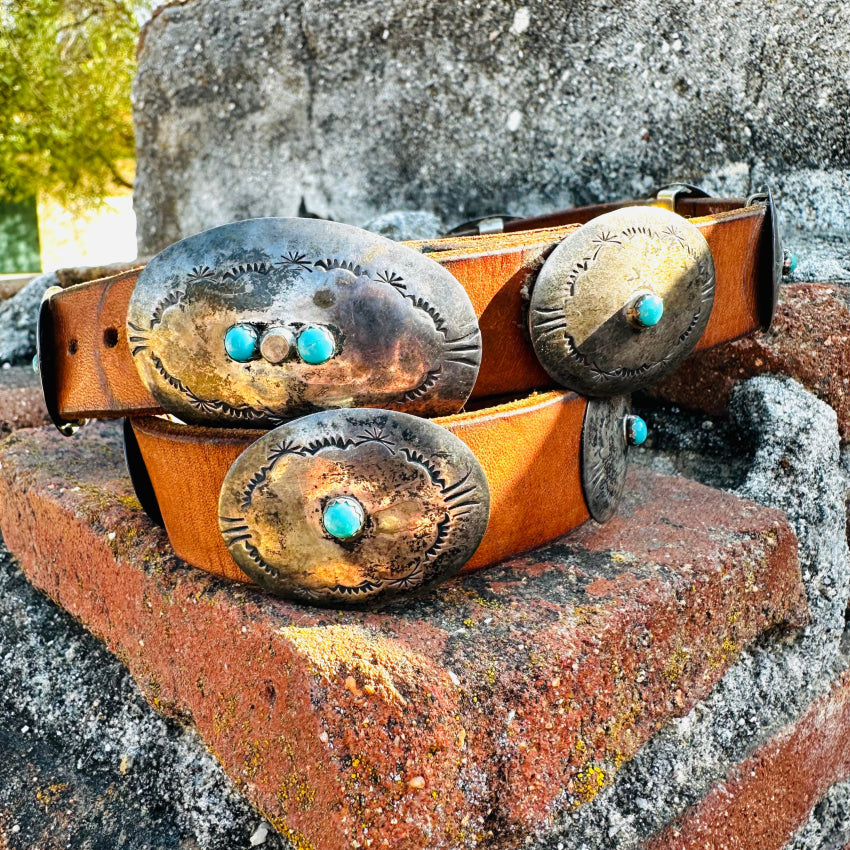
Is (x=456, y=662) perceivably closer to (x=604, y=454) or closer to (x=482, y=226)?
(x=604, y=454)

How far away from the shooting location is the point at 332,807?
2.08ft

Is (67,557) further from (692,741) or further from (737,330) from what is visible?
(737,330)

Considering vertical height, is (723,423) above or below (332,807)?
above

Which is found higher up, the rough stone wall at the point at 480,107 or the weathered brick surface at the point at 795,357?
the rough stone wall at the point at 480,107

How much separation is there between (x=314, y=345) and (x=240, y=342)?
0.06 m

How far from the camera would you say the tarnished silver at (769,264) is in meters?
1.04

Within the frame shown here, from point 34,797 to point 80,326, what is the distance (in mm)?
510

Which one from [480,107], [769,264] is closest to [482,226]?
[480,107]

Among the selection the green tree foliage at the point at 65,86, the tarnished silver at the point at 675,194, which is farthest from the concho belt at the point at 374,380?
the green tree foliage at the point at 65,86

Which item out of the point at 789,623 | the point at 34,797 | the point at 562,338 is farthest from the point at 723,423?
the point at 34,797

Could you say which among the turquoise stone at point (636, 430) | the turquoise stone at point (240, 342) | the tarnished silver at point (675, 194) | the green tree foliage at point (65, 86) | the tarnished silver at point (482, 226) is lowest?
the turquoise stone at point (636, 430)

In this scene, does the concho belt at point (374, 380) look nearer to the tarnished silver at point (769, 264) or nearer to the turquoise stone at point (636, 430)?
the turquoise stone at point (636, 430)

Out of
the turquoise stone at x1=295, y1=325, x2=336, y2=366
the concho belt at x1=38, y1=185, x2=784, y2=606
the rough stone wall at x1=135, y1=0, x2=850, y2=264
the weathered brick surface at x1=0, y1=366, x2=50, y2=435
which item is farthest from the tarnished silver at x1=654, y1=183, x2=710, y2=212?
the weathered brick surface at x1=0, y1=366, x2=50, y2=435

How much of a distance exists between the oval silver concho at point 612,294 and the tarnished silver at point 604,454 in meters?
0.04
